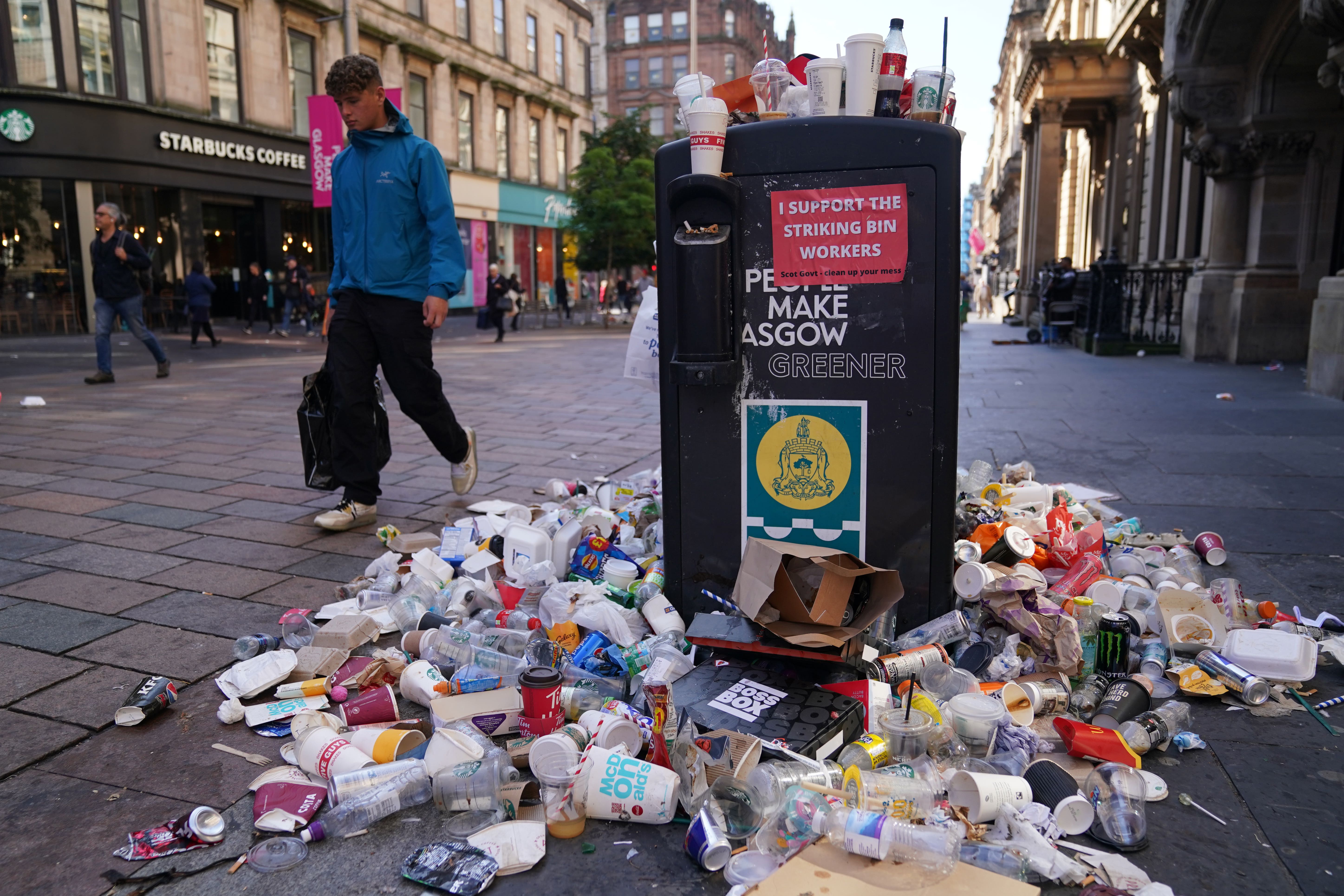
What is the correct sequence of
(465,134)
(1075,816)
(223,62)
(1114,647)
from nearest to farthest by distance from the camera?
(1075,816) → (1114,647) → (223,62) → (465,134)

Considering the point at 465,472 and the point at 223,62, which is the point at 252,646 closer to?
the point at 465,472

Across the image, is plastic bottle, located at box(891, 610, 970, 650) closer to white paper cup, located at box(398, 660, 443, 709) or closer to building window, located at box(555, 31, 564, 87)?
white paper cup, located at box(398, 660, 443, 709)

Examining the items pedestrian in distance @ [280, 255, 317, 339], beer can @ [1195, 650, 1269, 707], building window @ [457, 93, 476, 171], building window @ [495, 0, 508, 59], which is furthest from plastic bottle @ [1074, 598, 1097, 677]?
building window @ [495, 0, 508, 59]

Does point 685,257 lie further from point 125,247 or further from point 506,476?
point 125,247

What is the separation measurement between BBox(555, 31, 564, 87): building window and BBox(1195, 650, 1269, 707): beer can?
40203mm

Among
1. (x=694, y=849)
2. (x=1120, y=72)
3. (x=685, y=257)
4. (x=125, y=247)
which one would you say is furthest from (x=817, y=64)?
(x=1120, y=72)

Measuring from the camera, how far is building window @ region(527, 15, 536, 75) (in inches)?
1452

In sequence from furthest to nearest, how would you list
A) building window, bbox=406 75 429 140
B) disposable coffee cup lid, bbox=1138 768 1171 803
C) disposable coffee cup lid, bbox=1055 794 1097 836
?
1. building window, bbox=406 75 429 140
2. disposable coffee cup lid, bbox=1138 768 1171 803
3. disposable coffee cup lid, bbox=1055 794 1097 836

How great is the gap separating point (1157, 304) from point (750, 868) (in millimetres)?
14886

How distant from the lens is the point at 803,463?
279 centimetres

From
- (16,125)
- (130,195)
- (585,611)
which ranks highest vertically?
(16,125)

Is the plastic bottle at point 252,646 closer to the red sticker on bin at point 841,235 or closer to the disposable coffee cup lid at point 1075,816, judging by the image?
the red sticker on bin at point 841,235

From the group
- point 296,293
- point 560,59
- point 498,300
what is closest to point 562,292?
point 498,300

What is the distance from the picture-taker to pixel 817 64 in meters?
2.60
